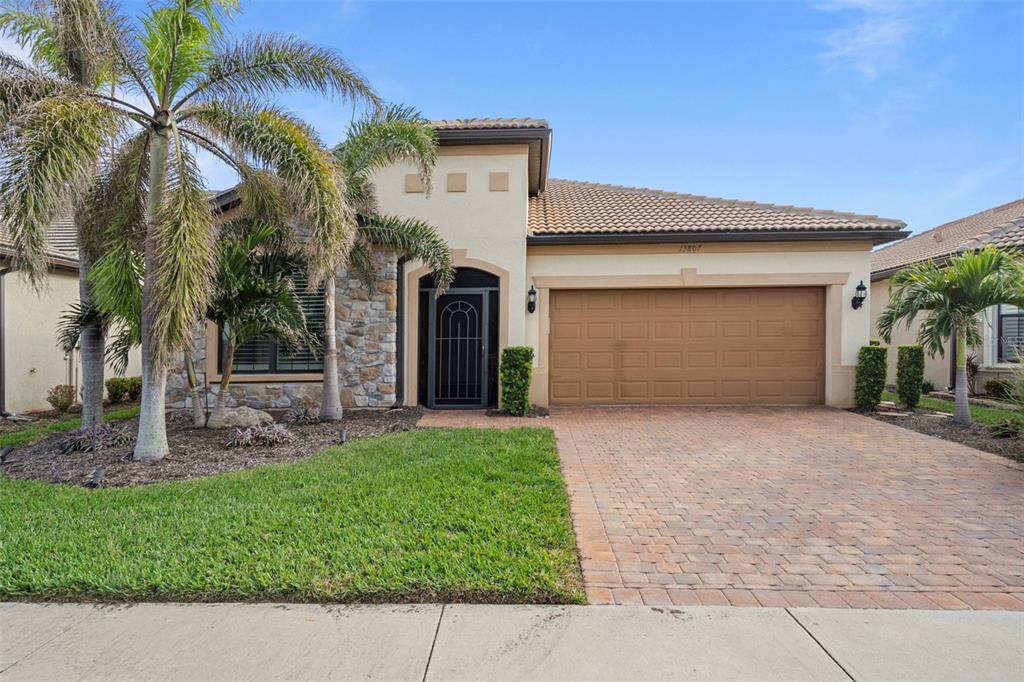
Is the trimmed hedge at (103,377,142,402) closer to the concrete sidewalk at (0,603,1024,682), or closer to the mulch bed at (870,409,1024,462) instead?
the concrete sidewalk at (0,603,1024,682)

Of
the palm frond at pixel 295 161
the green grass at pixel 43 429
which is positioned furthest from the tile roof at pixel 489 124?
the green grass at pixel 43 429

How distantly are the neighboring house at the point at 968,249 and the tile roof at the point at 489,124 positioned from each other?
8172mm

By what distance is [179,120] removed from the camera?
264 inches

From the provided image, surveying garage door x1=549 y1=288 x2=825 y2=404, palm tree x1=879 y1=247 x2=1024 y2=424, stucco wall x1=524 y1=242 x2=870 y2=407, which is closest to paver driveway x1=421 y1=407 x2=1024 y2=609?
palm tree x1=879 y1=247 x2=1024 y2=424

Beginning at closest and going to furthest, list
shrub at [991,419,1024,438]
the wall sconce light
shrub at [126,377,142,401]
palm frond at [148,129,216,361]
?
palm frond at [148,129,216,361] → shrub at [991,419,1024,438] → the wall sconce light → shrub at [126,377,142,401]

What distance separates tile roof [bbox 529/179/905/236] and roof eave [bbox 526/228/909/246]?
0.27 ft

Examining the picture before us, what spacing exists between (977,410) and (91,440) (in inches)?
629

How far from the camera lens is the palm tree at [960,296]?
850 centimetres

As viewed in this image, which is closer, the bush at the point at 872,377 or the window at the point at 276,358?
the bush at the point at 872,377

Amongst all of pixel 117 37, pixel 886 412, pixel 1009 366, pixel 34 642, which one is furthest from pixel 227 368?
pixel 1009 366

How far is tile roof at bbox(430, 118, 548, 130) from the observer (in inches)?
414

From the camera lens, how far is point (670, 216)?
38.7ft

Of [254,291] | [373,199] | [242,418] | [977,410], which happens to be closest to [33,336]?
[242,418]

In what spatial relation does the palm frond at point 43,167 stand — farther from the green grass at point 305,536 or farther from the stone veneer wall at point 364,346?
the stone veneer wall at point 364,346
